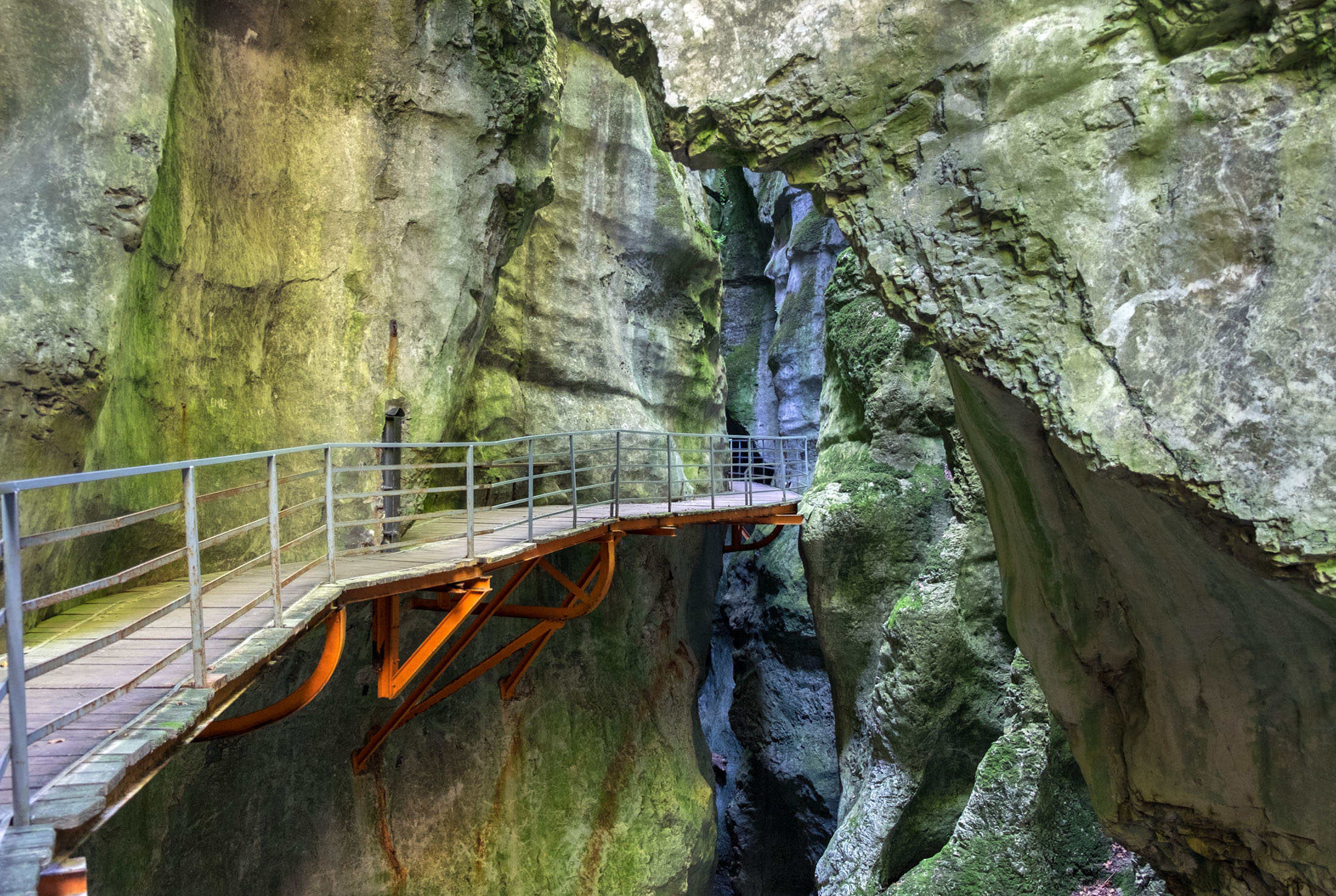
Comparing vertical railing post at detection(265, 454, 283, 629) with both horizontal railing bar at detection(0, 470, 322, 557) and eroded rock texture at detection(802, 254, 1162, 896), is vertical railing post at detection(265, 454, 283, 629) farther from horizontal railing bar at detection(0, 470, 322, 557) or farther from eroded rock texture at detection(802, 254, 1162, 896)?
eroded rock texture at detection(802, 254, 1162, 896)

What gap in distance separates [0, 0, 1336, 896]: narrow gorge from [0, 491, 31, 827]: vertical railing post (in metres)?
0.01

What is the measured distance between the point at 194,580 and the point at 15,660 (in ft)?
3.01

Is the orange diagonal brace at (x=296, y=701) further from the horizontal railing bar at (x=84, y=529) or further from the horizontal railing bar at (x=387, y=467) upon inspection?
the horizontal railing bar at (x=84, y=529)

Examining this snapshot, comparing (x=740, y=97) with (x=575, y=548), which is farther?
(x=575, y=548)

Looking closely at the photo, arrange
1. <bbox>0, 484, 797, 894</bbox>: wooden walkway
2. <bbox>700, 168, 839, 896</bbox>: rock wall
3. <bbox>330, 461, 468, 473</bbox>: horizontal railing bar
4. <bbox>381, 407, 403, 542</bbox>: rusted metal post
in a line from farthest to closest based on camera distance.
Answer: <bbox>700, 168, 839, 896</bbox>: rock wall
<bbox>381, 407, 403, 542</bbox>: rusted metal post
<bbox>330, 461, 468, 473</bbox>: horizontal railing bar
<bbox>0, 484, 797, 894</bbox>: wooden walkway

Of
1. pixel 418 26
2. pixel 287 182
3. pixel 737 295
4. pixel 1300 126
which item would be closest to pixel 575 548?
pixel 287 182

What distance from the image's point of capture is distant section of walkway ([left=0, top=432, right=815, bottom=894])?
6.59 feet

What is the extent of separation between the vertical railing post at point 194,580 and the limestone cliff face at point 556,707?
2.46m

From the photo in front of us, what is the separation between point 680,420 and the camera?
13094 mm

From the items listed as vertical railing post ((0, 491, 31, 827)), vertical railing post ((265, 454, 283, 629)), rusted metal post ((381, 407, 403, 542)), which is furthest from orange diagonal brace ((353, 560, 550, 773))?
vertical railing post ((0, 491, 31, 827))

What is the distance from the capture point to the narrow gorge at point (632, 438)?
3.13m

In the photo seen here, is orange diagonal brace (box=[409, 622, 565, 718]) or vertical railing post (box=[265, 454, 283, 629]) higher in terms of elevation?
vertical railing post (box=[265, 454, 283, 629])

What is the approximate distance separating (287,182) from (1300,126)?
670cm

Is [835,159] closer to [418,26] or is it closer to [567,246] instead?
[418,26]
